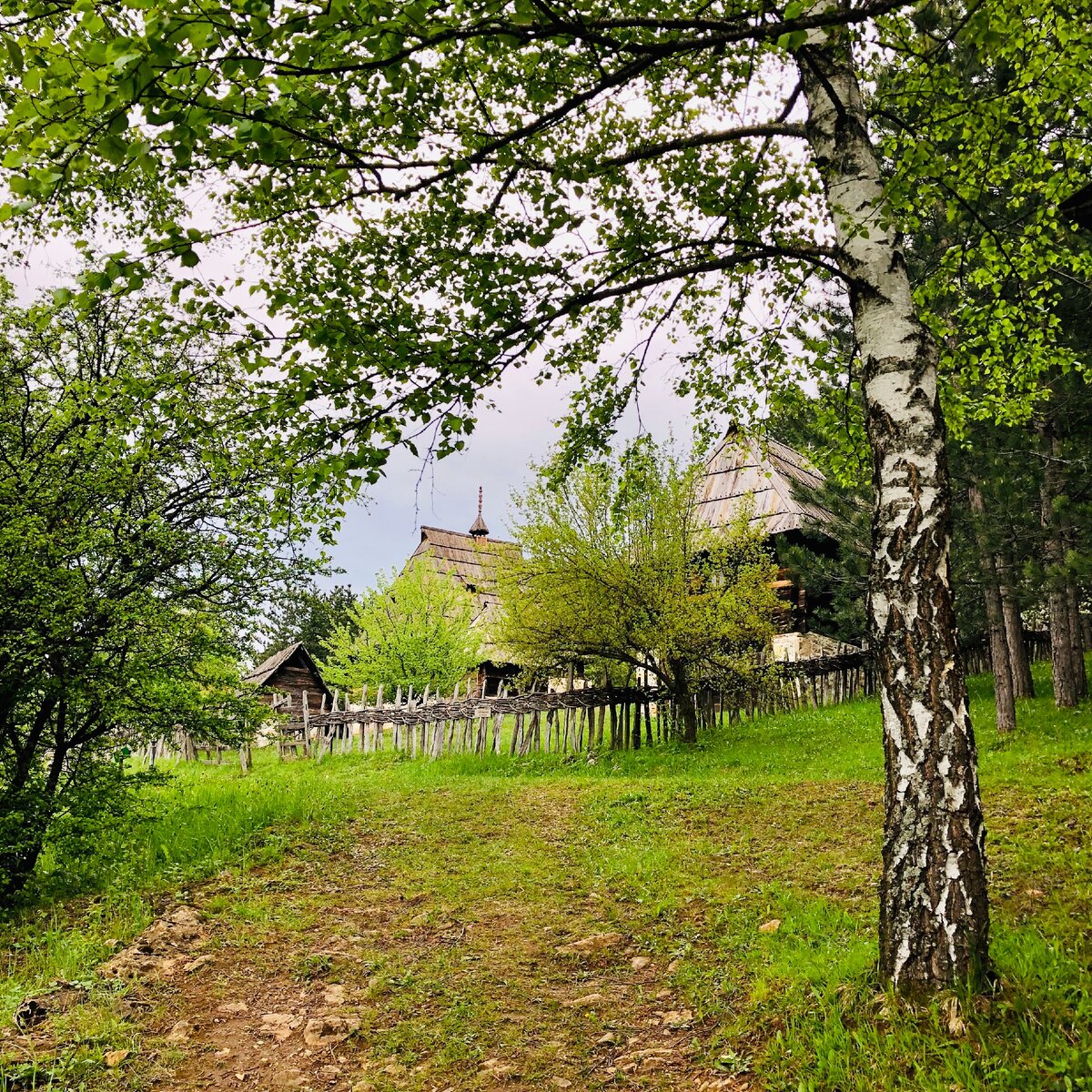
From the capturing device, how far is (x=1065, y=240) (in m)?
11.5

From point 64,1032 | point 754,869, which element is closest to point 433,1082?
point 64,1032

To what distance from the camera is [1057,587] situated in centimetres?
1155

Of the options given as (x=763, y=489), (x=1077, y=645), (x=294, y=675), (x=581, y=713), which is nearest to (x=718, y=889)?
(x=1077, y=645)

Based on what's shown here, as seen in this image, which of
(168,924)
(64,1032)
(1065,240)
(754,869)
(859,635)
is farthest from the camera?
(859,635)

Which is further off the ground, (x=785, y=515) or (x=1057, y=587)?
(x=785, y=515)

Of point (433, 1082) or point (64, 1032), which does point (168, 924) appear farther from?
point (433, 1082)

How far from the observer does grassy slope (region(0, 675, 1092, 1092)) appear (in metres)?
3.38

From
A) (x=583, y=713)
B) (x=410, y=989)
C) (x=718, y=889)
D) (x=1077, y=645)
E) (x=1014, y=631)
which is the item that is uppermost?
(x=1014, y=631)

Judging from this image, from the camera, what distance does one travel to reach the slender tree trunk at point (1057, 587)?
1173 cm

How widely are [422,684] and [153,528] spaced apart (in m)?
23.3

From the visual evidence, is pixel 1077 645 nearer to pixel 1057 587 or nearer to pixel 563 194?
pixel 1057 587

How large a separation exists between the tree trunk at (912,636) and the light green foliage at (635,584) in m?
10.2

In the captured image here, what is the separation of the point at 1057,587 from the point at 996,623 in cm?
165

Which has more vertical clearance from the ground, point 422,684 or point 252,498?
point 252,498
